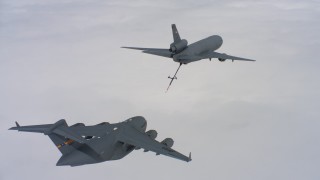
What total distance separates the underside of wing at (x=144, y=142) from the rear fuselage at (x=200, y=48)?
19.6 meters

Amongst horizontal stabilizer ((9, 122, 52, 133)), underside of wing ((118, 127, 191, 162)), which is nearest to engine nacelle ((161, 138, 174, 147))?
underside of wing ((118, 127, 191, 162))

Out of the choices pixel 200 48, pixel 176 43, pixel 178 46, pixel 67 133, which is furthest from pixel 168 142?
pixel 200 48

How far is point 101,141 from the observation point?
197 ft

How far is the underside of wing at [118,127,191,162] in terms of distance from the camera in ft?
185

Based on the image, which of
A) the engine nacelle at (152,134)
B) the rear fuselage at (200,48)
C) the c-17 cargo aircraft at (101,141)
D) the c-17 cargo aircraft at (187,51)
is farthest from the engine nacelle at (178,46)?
the engine nacelle at (152,134)

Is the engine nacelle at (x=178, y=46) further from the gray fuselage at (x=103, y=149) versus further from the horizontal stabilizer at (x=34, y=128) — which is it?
the horizontal stabilizer at (x=34, y=128)

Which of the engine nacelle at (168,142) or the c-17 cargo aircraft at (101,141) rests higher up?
the c-17 cargo aircraft at (101,141)

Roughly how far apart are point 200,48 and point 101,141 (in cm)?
3256

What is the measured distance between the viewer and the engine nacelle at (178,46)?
250 ft

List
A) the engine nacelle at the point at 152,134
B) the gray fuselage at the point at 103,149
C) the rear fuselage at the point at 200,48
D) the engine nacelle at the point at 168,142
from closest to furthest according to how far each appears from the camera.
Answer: the gray fuselage at the point at 103,149 → the engine nacelle at the point at 168,142 → the engine nacelle at the point at 152,134 → the rear fuselage at the point at 200,48

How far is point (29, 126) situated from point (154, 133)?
19.6m

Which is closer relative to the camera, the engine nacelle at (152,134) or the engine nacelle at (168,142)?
the engine nacelle at (168,142)

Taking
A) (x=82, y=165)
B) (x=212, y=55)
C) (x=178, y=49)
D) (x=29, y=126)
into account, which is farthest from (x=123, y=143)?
(x=212, y=55)

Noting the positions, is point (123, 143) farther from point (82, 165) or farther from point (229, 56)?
point (229, 56)
